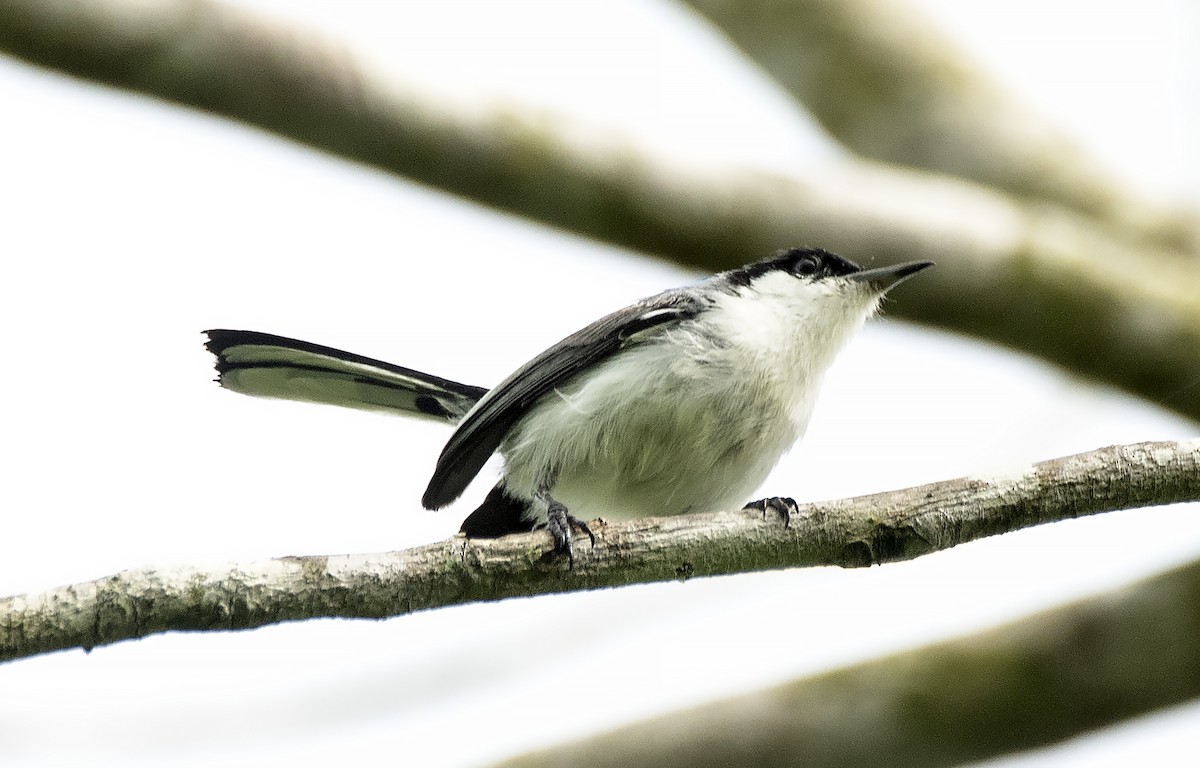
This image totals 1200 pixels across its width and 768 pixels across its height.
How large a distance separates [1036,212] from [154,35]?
3.69m

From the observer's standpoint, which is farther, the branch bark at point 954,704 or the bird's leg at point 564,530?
the branch bark at point 954,704

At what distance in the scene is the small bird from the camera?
3.99 metres

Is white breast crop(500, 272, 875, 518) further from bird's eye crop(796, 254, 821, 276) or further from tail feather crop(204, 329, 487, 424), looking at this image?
bird's eye crop(796, 254, 821, 276)

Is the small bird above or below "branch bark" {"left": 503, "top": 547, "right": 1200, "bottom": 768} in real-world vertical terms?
above

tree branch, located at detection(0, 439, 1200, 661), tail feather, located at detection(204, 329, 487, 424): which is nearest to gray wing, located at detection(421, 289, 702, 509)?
tail feather, located at detection(204, 329, 487, 424)

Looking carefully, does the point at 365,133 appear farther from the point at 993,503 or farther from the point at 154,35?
the point at 993,503

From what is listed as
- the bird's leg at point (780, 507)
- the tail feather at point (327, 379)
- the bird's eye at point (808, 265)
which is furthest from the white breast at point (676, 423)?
the bird's leg at point (780, 507)

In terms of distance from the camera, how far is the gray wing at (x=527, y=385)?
4.11 meters

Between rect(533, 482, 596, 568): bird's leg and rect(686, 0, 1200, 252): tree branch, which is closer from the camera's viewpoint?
rect(533, 482, 596, 568): bird's leg

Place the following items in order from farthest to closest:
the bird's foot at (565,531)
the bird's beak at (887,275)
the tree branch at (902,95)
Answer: the tree branch at (902,95), the bird's beak at (887,275), the bird's foot at (565,531)

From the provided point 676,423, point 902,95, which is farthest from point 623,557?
point 902,95

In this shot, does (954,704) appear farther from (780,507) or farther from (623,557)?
(623,557)

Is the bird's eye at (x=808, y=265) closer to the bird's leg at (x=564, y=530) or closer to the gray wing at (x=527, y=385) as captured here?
the gray wing at (x=527, y=385)

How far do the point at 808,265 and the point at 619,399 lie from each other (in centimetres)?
120
